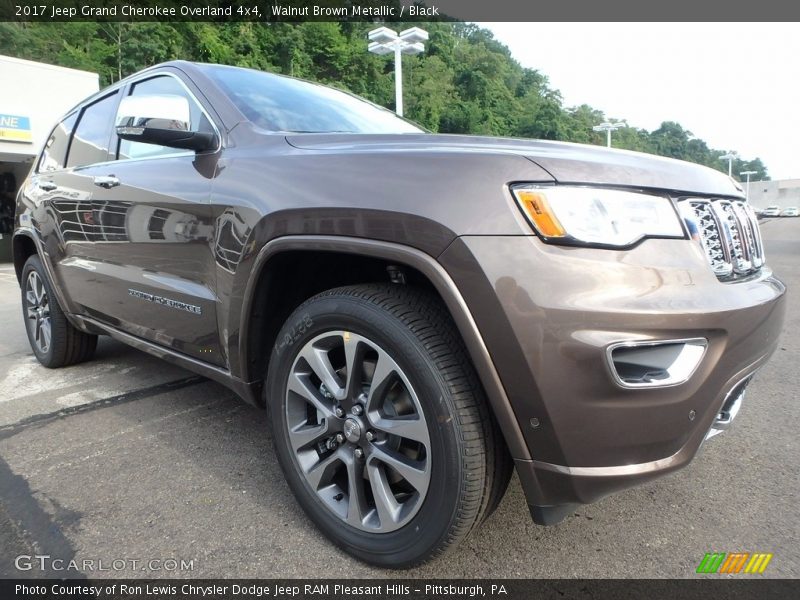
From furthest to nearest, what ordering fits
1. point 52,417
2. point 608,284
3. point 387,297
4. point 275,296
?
point 52,417
point 275,296
point 387,297
point 608,284

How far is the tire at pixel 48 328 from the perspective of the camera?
373 cm

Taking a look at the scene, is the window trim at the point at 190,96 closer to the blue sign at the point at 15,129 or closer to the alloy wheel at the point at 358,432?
the alloy wheel at the point at 358,432

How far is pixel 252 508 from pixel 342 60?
3651 cm

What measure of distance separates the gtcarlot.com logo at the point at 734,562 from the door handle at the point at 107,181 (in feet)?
9.59

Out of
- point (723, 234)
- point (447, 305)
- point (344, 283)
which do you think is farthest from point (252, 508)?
point (723, 234)

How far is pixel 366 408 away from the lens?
168 centimetres

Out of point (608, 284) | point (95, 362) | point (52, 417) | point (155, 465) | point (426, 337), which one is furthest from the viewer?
point (95, 362)

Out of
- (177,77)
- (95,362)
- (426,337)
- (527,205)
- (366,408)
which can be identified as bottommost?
(95,362)

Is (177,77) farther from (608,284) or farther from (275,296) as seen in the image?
(608,284)

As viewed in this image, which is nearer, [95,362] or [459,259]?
[459,259]

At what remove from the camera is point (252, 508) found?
2062mm

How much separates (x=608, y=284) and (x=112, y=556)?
5.80 ft

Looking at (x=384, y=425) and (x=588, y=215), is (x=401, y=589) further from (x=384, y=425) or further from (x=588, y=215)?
(x=588, y=215)

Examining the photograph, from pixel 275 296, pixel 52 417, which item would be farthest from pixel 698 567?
pixel 52 417
